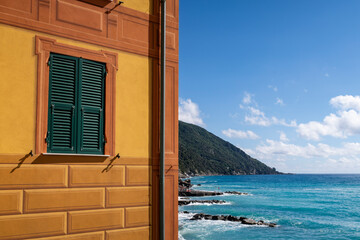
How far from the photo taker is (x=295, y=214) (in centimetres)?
5509

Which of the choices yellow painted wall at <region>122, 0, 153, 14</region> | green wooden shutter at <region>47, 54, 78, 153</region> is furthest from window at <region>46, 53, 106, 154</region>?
yellow painted wall at <region>122, 0, 153, 14</region>

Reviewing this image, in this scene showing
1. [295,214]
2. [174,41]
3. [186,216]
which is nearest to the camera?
[174,41]

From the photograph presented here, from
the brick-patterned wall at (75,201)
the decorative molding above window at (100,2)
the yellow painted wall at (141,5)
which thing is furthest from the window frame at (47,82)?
the yellow painted wall at (141,5)

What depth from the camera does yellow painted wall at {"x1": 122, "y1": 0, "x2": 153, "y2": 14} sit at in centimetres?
755

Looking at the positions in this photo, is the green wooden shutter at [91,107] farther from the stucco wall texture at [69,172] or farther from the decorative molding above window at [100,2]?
the decorative molding above window at [100,2]

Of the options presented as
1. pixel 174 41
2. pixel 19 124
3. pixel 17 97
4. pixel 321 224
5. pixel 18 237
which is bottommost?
pixel 321 224

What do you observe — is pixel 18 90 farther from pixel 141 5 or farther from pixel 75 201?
pixel 141 5

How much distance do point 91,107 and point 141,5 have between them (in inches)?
94.7

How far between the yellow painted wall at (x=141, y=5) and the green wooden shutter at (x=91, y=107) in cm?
142

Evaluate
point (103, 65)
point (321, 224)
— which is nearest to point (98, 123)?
point (103, 65)

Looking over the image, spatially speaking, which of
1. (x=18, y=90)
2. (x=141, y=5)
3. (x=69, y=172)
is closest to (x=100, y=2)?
(x=141, y=5)

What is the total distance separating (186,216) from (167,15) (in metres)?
40.8

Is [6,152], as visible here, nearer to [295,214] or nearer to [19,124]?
[19,124]

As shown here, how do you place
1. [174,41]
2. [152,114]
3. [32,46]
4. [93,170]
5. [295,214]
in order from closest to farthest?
[32,46], [93,170], [152,114], [174,41], [295,214]
